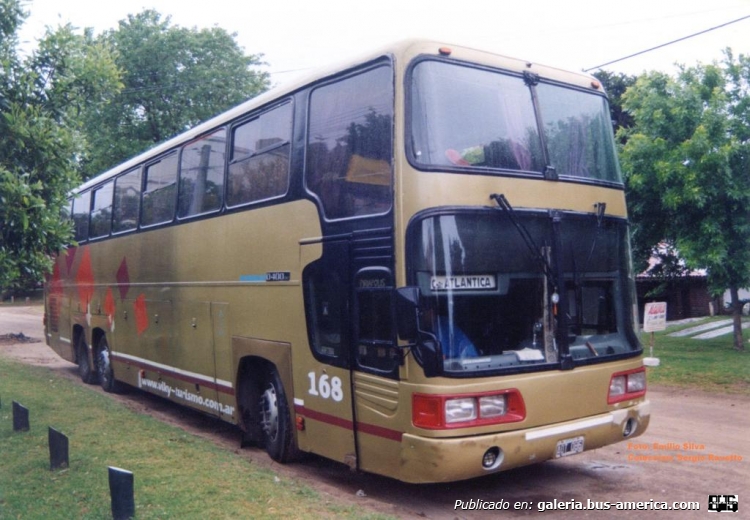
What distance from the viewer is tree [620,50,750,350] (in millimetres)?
14820

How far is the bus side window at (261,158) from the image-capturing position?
25.3ft

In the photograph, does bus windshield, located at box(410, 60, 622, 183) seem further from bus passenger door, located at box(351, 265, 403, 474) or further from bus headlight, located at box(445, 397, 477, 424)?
bus headlight, located at box(445, 397, 477, 424)

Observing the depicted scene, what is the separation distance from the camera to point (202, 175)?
948 cm

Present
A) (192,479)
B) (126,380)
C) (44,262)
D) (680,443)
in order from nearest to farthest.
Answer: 1. (192,479)
2. (44,262)
3. (680,443)
4. (126,380)

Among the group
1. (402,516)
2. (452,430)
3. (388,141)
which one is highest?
(388,141)

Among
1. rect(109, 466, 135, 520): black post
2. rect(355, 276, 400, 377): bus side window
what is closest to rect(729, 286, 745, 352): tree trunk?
rect(355, 276, 400, 377): bus side window

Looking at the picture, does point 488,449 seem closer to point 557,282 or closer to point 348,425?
point 348,425

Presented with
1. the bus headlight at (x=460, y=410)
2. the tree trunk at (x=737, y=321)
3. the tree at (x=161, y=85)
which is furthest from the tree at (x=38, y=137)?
the tree at (x=161, y=85)

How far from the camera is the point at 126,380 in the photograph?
40.9 feet

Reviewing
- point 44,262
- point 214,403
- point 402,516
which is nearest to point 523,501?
point 402,516

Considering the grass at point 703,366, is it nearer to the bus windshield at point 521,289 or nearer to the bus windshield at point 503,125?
→ the bus windshield at point 521,289

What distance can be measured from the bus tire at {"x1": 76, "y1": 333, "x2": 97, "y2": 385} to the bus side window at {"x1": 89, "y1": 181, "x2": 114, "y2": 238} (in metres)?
2.37

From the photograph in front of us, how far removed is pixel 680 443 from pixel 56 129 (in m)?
7.50

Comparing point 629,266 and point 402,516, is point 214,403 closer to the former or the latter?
point 402,516
